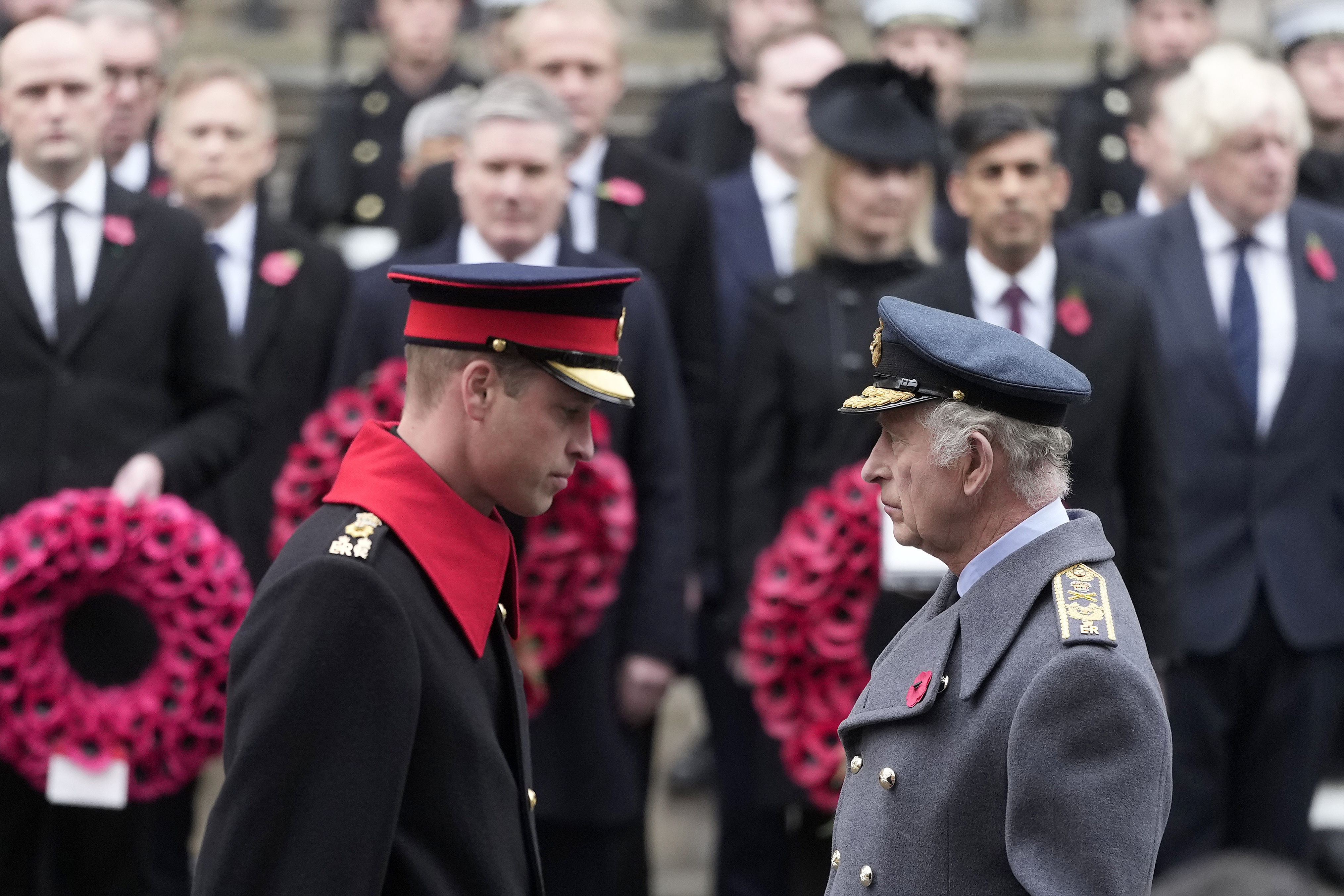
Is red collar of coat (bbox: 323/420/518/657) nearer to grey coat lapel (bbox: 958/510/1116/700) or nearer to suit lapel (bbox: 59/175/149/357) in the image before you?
grey coat lapel (bbox: 958/510/1116/700)

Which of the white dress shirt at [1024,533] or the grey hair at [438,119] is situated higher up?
the grey hair at [438,119]

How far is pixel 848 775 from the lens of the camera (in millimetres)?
3123

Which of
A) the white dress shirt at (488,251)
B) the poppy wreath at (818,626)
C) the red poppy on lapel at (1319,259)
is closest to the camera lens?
the poppy wreath at (818,626)

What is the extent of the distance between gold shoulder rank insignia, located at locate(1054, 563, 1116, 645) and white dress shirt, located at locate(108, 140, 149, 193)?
5157 mm

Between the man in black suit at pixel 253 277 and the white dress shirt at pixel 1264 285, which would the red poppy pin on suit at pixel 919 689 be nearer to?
the white dress shirt at pixel 1264 285

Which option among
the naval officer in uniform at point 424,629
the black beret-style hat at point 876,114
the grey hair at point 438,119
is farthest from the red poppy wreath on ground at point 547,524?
the naval officer in uniform at point 424,629

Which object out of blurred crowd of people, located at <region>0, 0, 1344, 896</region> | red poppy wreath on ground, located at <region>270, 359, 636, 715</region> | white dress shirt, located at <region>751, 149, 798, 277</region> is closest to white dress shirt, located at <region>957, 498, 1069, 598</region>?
blurred crowd of people, located at <region>0, 0, 1344, 896</region>

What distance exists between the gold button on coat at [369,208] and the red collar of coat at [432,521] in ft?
17.1

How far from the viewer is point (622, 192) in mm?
6551

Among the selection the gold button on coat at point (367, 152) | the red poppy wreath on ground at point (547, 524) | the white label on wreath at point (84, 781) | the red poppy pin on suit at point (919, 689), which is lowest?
the white label on wreath at point (84, 781)

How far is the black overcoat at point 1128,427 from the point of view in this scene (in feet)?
17.8

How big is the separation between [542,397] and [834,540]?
2361 mm

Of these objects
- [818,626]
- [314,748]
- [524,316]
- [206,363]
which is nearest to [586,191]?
[206,363]

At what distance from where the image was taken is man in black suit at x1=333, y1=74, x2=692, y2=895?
5488 millimetres
